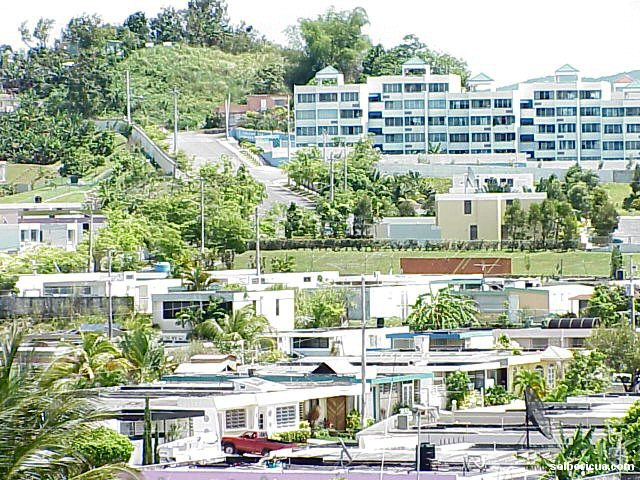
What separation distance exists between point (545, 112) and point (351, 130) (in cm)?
695

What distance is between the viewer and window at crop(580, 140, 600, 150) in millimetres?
64250

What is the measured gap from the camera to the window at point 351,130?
65.5 m

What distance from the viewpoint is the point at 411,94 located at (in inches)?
2571

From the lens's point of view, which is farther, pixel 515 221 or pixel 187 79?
pixel 187 79

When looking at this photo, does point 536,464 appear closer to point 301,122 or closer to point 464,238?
point 464,238

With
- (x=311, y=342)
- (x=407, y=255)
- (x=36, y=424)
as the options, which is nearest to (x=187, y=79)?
(x=407, y=255)

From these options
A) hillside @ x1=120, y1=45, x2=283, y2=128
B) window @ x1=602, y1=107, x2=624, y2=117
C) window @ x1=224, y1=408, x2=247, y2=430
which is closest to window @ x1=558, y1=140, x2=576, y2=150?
window @ x1=602, y1=107, x2=624, y2=117

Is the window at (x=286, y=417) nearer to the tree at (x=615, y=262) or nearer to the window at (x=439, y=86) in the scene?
the tree at (x=615, y=262)

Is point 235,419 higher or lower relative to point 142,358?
lower

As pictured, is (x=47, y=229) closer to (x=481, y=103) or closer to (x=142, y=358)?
(x=142, y=358)

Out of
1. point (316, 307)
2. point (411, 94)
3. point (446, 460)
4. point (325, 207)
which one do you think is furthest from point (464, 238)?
point (446, 460)

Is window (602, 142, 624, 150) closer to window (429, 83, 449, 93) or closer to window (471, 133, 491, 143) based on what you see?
window (471, 133, 491, 143)

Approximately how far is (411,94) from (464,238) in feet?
60.7

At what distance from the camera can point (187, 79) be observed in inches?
3071
